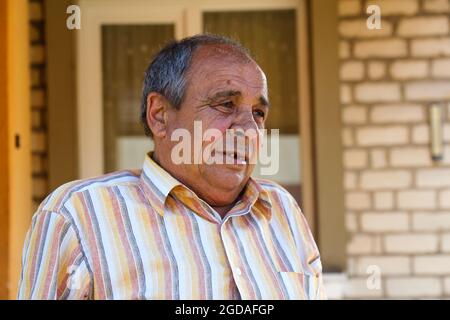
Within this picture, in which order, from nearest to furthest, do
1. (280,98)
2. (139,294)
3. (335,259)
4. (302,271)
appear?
(139,294)
(302,271)
(335,259)
(280,98)

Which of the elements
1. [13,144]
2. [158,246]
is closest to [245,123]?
[158,246]

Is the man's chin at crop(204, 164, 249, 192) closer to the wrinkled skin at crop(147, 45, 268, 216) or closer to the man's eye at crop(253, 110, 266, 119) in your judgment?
the wrinkled skin at crop(147, 45, 268, 216)

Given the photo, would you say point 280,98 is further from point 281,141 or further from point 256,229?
point 256,229

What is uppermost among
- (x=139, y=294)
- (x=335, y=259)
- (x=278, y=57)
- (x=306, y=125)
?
(x=278, y=57)

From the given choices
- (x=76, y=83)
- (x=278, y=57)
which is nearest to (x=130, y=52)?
(x=76, y=83)

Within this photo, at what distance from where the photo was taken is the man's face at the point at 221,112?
1751mm

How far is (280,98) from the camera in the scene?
435 centimetres

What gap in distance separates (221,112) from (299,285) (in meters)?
0.39

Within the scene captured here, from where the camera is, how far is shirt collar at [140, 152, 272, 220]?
5.70 ft

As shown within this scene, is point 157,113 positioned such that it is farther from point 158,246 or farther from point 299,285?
point 299,285

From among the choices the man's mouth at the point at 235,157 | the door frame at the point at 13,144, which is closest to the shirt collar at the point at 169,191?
the man's mouth at the point at 235,157

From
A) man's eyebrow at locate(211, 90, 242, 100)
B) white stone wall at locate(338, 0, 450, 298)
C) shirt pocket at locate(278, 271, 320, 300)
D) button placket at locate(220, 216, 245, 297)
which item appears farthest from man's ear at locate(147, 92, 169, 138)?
white stone wall at locate(338, 0, 450, 298)

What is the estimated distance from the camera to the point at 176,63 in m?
1.78

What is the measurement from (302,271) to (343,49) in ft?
8.27
